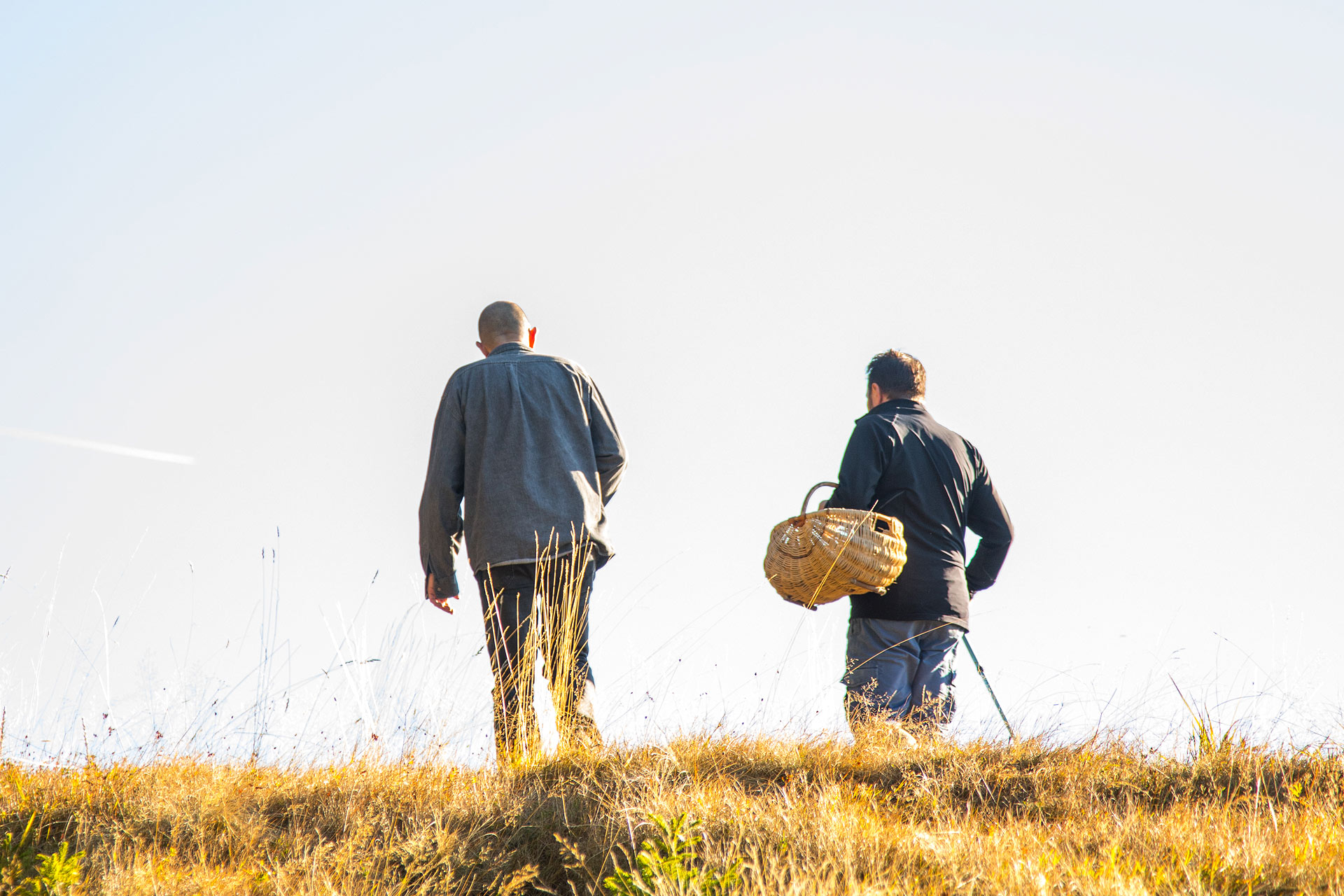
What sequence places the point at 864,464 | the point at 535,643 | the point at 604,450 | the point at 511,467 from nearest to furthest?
the point at 535,643, the point at 511,467, the point at 864,464, the point at 604,450

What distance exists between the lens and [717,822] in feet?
9.32

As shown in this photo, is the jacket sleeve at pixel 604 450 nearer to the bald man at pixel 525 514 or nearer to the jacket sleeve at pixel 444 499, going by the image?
the bald man at pixel 525 514

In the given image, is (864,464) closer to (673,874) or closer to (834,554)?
(834,554)

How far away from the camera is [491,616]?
401cm

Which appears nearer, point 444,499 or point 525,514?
point 525,514

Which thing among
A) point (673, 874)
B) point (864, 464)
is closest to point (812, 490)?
point (864, 464)

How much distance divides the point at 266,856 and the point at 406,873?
49cm

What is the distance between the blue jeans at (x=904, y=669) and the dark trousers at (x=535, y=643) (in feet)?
3.53

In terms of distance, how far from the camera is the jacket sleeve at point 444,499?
4.12 m

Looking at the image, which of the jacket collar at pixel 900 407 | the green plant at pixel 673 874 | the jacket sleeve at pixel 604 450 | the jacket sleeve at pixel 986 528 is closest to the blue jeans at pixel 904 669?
the jacket sleeve at pixel 986 528

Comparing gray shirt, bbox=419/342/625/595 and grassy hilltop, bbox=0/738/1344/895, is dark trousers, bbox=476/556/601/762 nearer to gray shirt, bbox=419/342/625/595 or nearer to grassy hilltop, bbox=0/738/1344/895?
gray shirt, bbox=419/342/625/595

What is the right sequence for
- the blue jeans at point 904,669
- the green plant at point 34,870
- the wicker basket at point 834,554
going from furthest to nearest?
the blue jeans at point 904,669 < the wicker basket at point 834,554 < the green plant at point 34,870

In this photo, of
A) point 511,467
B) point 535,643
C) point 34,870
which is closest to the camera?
point 34,870

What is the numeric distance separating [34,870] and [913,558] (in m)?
3.14
